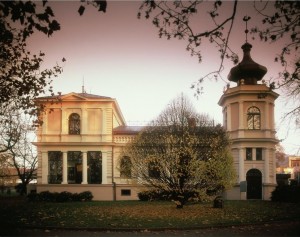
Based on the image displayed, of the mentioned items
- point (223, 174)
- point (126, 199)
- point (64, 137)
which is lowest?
point (126, 199)

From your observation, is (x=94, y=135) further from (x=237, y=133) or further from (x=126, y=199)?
(x=237, y=133)

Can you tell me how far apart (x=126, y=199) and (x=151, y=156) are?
15.4m

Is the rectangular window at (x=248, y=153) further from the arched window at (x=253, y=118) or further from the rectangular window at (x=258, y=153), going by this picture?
the arched window at (x=253, y=118)

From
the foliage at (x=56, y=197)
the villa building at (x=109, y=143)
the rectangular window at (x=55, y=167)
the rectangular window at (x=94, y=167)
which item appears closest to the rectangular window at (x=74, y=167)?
the villa building at (x=109, y=143)

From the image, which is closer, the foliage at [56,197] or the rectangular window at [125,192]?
the foliage at [56,197]

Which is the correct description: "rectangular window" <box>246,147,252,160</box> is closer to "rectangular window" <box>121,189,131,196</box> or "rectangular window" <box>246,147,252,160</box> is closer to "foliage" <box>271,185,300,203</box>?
"foliage" <box>271,185,300,203</box>

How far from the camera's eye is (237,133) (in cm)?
3722

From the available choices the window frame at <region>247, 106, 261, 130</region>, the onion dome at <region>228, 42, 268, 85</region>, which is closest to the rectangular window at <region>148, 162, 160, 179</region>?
the window frame at <region>247, 106, 261, 130</region>

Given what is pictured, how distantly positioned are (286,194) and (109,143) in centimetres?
1758

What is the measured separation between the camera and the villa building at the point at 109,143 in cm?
3641

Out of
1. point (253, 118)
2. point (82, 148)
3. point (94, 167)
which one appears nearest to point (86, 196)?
point (94, 167)

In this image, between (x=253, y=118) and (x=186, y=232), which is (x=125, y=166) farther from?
(x=253, y=118)

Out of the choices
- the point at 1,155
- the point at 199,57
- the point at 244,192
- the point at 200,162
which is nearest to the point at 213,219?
the point at 200,162

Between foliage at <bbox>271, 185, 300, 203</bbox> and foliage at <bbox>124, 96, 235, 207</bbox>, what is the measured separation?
1012cm
